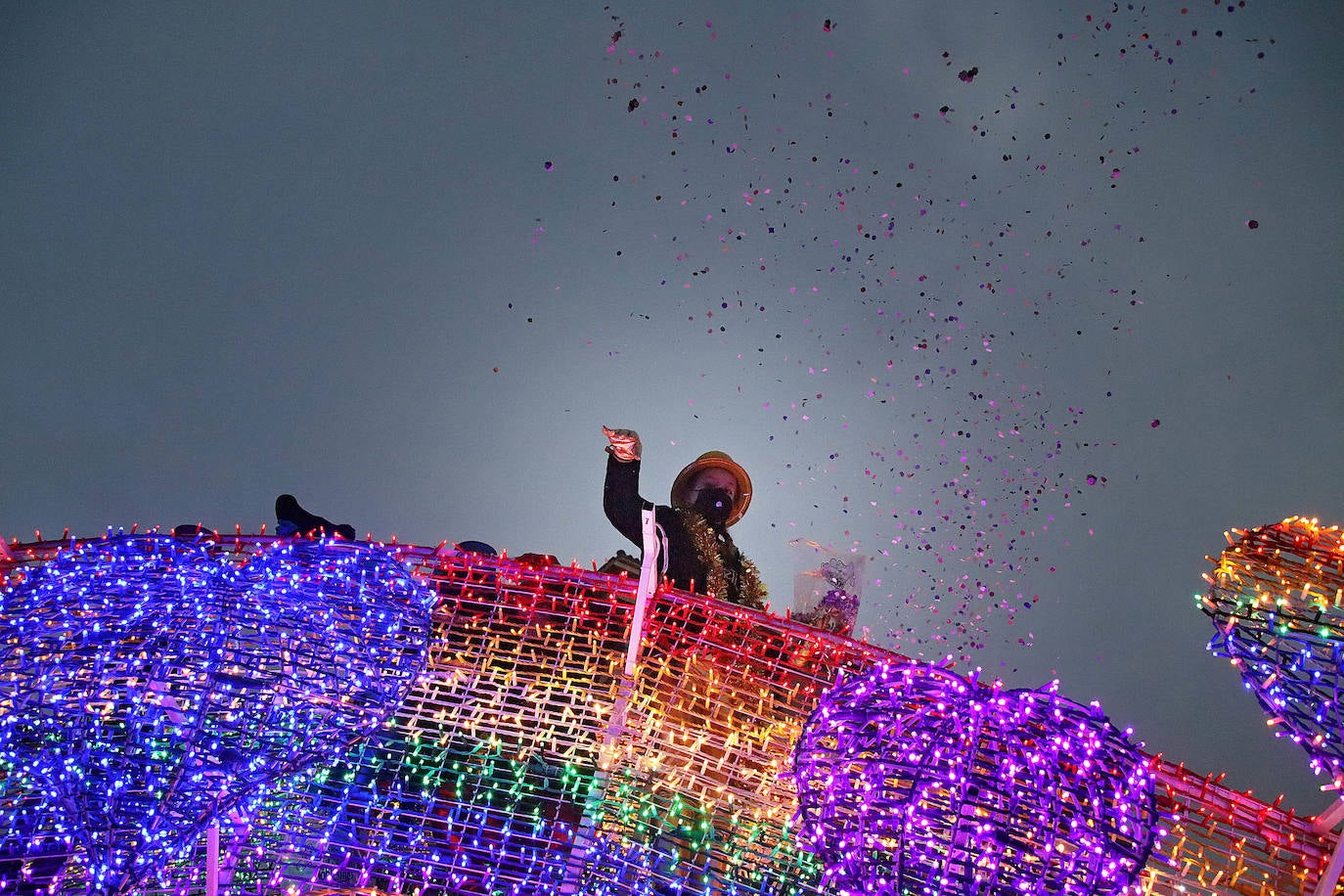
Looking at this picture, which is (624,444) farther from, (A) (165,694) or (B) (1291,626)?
(B) (1291,626)

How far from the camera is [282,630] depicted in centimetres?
141

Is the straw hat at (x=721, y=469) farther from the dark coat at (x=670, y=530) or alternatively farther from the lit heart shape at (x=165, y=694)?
the lit heart shape at (x=165, y=694)

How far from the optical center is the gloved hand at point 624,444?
227cm

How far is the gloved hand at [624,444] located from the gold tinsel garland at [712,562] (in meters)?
0.33

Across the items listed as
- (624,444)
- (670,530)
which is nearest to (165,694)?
(624,444)

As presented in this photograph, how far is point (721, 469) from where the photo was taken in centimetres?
296

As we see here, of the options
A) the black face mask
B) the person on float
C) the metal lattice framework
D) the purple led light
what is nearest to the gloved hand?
the person on float

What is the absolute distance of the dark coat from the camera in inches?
92.7

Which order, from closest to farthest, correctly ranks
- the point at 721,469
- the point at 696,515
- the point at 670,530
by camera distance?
the point at 670,530, the point at 696,515, the point at 721,469

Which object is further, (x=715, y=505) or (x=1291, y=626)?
(x=715, y=505)

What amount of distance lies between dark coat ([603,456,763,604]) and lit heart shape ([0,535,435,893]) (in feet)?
3.04

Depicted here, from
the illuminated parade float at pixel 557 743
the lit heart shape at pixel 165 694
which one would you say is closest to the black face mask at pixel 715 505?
the illuminated parade float at pixel 557 743

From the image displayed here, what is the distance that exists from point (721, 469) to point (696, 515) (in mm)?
348

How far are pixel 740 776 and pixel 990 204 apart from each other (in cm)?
297
